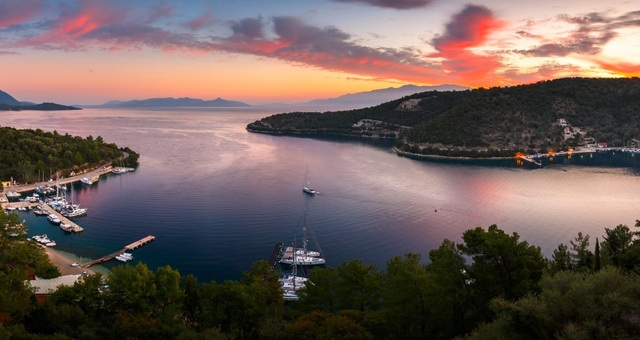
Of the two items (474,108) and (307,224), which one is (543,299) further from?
(474,108)

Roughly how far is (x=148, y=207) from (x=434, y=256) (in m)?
33.3

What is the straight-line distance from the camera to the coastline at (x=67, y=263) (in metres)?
29.1

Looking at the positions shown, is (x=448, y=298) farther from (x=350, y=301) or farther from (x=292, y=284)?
(x=292, y=284)

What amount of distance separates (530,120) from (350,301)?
92830 mm

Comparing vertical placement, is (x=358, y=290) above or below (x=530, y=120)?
below

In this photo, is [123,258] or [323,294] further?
[123,258]

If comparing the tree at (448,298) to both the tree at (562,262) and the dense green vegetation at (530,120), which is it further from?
the dense green vegetation at (530,120)

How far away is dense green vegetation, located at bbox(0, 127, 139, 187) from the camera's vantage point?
53.9m

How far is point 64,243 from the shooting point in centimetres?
3547

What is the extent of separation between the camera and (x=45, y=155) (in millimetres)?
59312

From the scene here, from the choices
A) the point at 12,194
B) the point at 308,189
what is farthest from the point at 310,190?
the point at 12,194

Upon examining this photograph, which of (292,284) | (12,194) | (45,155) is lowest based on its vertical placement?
(292,284)

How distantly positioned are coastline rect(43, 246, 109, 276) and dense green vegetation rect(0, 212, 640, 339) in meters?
10.5

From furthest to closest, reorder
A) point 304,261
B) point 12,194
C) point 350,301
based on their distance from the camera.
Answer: point 12,194, point 304,261, point 350,301
